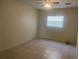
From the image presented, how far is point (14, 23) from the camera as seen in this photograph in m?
5.32

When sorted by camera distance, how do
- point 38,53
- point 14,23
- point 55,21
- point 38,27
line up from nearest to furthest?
point 38,53 < point 14,23 < point 55,21 < point 38,27

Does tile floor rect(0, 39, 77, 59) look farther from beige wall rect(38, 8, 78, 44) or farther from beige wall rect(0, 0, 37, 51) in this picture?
beige wall rect(38, 8, 78, 44)

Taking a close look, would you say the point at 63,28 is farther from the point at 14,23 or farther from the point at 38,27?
the point at 14,23

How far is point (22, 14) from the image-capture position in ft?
19.7

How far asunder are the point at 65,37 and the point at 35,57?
4021mm

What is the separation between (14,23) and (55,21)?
344 cm

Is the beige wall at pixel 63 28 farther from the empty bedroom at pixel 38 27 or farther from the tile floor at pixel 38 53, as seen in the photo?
the tile floor at pixel 38 53

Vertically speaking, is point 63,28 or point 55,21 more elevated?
point 55,21

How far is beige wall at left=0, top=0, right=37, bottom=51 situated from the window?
4.44ft

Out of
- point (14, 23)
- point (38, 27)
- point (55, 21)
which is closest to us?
point (14, 23)

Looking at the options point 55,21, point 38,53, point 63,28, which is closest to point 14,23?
point 38,53

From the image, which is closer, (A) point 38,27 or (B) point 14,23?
(B) point 14,23

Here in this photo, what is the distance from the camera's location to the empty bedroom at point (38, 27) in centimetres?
458

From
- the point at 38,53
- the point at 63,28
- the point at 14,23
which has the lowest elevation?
the point at 38,53
